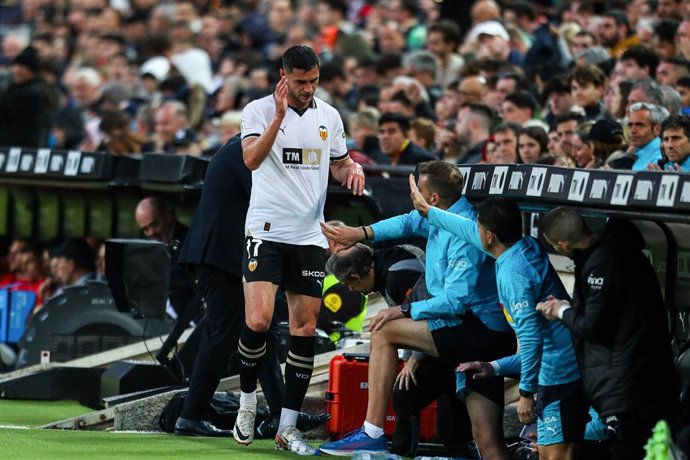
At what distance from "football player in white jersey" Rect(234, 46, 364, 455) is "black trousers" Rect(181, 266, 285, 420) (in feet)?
1.12

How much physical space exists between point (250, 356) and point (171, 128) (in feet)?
25.3

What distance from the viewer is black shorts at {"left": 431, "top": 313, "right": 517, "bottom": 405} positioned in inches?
338

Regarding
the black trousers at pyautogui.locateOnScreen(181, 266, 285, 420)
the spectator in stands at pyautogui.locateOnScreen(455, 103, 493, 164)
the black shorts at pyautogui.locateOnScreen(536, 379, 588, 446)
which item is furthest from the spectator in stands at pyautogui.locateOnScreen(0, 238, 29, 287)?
the black shorts at pyautogui.locateOnScreen(536, 379, 588, 446)

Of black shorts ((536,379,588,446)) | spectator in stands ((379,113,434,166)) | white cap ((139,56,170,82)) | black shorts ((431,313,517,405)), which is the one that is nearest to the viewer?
black shorts ((536,379,588,446))

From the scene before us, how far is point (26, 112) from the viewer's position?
17.8m

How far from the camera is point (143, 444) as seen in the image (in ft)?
30.4

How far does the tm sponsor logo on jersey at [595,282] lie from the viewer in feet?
25.1

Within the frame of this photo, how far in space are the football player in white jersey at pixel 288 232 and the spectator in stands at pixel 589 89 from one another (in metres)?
4.21

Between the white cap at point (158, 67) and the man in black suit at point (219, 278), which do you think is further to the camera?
the white cap at point (158, 67)

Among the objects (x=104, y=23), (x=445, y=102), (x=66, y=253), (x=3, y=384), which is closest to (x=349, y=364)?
(x=3, y=384)

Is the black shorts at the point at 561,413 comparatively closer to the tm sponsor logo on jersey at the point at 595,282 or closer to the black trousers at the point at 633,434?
the black trousers at the point at 633,434

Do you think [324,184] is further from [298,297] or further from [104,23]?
[104,23]

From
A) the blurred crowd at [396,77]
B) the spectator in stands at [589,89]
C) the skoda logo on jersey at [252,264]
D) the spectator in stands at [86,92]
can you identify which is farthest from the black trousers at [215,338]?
the spectator in stands at [86,92]

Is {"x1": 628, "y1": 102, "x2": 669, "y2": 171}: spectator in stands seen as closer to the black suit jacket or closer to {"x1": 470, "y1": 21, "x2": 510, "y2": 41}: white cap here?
the black suit jacket
